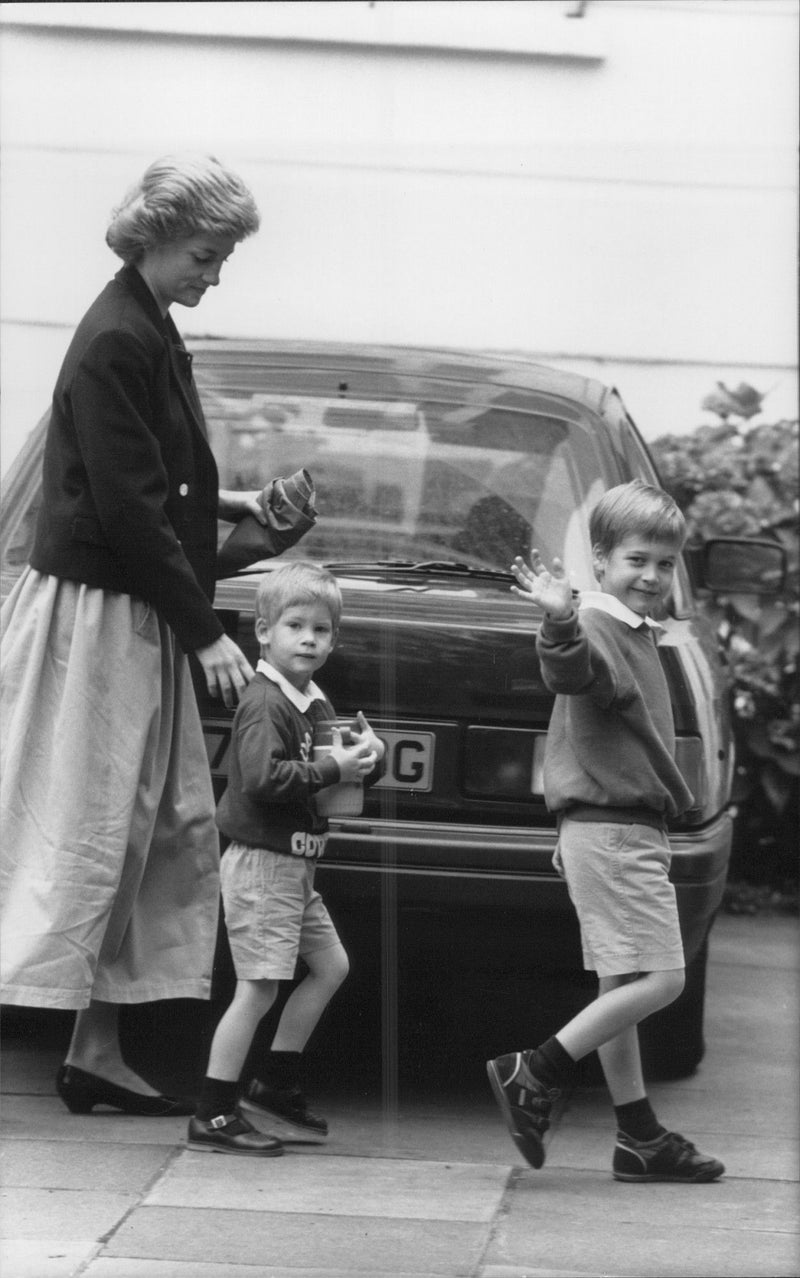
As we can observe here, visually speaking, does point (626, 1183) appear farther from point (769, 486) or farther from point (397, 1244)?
point (769, 486)

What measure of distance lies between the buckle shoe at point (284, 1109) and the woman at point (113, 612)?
468 mm

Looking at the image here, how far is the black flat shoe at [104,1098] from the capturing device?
395 cm

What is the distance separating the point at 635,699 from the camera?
11.5 ft

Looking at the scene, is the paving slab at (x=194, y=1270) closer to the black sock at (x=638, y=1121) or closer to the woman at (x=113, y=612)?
the woman at (x=113, y=612)

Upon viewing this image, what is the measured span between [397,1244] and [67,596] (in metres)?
1.30

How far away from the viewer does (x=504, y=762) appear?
383cm

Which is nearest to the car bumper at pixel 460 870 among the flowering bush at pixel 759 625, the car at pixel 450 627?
the car at pixel 450 627

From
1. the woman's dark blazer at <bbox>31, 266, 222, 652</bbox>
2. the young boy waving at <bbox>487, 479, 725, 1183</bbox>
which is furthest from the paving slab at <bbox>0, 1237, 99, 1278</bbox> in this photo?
the woman's dark blazer at <bbox>31, 266, 222, 652</bbox>

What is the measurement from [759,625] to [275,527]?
10.6 ft

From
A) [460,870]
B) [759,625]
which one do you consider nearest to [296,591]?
[460,870]

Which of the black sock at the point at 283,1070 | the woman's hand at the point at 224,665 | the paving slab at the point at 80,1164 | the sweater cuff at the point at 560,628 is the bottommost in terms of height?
the paving slab at the point at 80,1164

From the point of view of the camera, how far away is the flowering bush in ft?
22.1

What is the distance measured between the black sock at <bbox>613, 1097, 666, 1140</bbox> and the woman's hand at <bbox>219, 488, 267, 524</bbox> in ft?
4.49

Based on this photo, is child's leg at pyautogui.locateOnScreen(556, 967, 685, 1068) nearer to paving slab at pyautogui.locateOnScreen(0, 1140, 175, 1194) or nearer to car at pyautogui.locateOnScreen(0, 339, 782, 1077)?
car at pyautogui.locateOnScreen(0, 339, 782, 1077)
